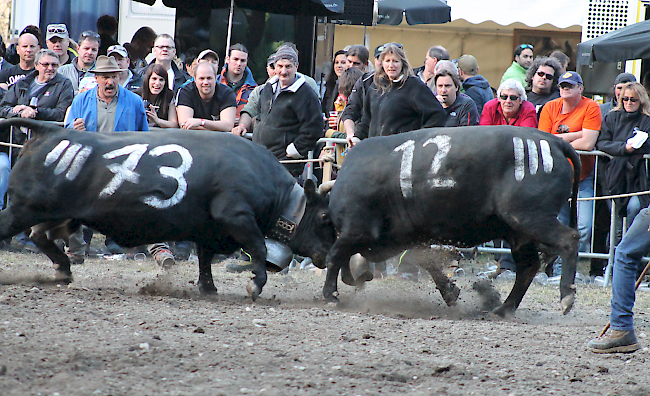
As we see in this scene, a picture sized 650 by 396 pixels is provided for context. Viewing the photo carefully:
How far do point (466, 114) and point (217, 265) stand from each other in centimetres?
313

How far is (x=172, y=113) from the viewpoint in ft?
30.5

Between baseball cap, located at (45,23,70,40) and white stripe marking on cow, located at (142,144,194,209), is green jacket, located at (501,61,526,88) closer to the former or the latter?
baseball cap, located at (45,23,70,40)

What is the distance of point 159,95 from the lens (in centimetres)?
940

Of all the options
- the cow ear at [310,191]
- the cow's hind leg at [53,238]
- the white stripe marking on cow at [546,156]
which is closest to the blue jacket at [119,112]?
the cow's hind leg at [53,238]

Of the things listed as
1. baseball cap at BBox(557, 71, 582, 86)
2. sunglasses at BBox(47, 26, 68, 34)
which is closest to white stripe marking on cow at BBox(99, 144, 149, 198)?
baseball cap at BBox(557, 71, 582, 86)

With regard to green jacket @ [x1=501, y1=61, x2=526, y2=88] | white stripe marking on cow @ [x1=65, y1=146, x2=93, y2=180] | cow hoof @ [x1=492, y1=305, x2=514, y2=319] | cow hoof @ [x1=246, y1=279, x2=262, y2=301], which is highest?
green jacket @ [x1=501, y1=61, x2=526, y2=88]

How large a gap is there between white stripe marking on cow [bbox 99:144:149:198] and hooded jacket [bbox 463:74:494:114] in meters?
4.44

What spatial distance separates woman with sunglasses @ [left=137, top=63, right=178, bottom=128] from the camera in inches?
366

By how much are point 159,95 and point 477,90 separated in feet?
11.8

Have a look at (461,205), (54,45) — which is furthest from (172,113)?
(461,205)

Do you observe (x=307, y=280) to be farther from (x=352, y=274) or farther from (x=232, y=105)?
(x=232, y=105)

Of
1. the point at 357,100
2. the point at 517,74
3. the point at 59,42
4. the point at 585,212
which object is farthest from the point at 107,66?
the point at 517,74

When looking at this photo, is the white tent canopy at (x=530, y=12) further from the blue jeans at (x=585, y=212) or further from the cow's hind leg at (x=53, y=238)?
the cow's hind leg at (x=53, y=238)

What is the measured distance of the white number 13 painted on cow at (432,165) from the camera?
6.06m
